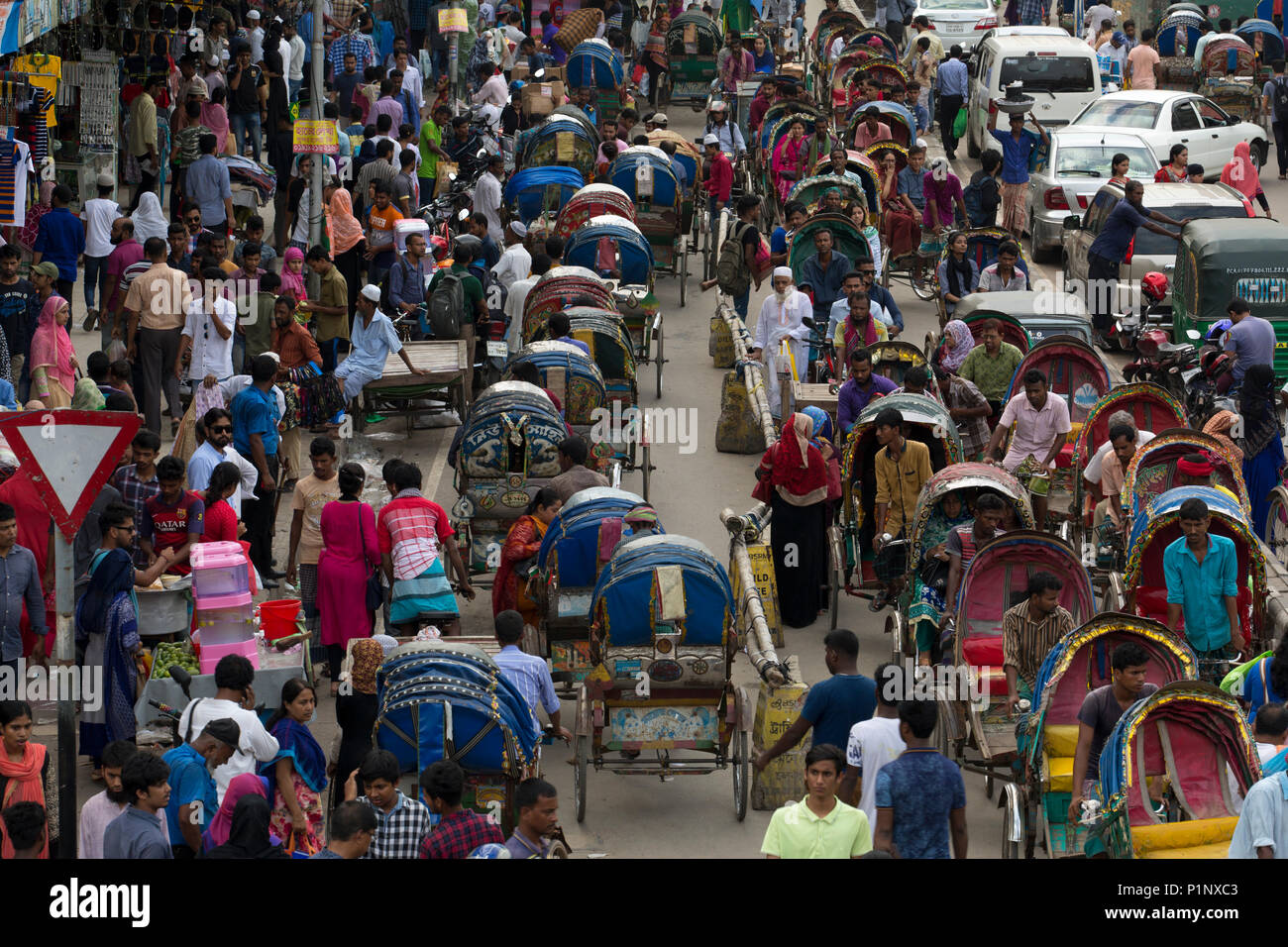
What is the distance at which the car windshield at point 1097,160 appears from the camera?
26.1m

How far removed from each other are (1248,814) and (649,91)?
2932cm

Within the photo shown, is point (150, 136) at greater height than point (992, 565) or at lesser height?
greater

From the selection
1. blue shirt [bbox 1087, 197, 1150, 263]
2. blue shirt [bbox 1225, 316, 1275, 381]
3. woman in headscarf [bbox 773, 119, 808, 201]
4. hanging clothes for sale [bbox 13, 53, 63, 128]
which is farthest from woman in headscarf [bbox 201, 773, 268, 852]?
woman in headscarf [bbox 773, 119, 808, 201]

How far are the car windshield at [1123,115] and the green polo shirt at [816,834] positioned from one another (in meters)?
20.8

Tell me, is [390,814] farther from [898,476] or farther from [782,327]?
[782,327]

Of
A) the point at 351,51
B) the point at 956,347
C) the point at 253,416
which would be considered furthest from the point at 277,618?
the point at 351,51

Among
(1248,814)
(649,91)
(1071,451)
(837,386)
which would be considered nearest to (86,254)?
(837,386)

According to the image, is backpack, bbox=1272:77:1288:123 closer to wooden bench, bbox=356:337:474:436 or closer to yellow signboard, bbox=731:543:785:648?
wooden bench, bbox=356:337:474:436

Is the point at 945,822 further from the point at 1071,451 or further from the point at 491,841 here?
the point at 1071,451

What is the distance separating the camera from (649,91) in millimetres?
37094

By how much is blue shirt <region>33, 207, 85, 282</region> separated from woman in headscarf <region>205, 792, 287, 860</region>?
11.7 m

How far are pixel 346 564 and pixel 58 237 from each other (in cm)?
799

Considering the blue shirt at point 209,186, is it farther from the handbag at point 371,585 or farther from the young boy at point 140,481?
the handbag at point 371,585

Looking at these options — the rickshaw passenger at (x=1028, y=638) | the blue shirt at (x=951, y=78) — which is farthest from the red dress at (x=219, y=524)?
the blue shirt at (x=951, y=78)
